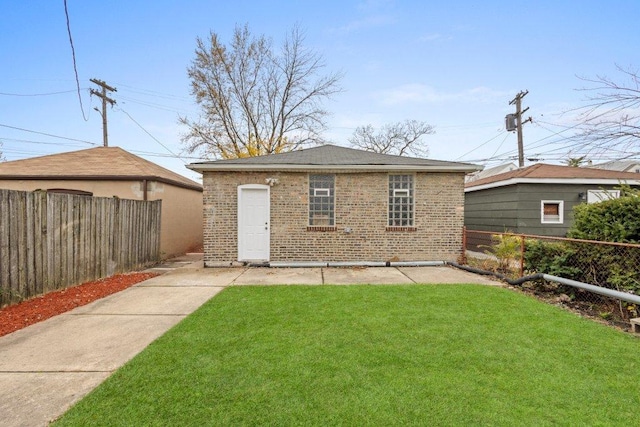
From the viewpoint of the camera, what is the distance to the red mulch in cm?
418

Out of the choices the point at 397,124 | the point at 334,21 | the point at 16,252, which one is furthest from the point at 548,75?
the point at 397,124

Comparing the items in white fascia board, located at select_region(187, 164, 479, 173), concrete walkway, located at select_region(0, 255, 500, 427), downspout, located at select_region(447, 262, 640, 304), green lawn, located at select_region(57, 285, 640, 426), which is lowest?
concrete walkway, located at select_region(0, 255, 500, 427)

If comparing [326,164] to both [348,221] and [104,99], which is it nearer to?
[348,221]

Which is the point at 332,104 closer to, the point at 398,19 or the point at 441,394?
the point at 398,19

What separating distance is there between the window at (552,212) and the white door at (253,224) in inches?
373

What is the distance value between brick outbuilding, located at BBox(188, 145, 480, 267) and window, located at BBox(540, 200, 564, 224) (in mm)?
3733

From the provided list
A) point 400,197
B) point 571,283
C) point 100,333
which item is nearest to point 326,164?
point 400,197

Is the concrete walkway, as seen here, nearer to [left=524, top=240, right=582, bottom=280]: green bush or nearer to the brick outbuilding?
[left=524, top=240, right=582, bottom=280]: green bush

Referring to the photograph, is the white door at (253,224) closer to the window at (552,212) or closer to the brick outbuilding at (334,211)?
the brick outbuilding at (334,211)

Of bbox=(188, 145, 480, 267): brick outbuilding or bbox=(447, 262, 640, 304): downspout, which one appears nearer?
bbox=(447, 262, 640, 304): downspout

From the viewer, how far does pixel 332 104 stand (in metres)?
20.4

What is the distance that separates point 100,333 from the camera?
3783mm

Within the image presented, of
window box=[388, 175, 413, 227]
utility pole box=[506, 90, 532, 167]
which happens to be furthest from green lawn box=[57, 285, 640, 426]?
utility pole box=[506, 90, 532, 167]

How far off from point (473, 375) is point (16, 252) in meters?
6.96
